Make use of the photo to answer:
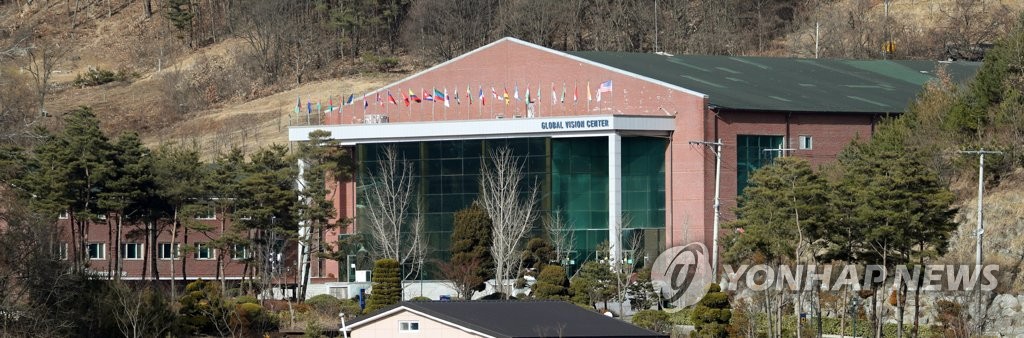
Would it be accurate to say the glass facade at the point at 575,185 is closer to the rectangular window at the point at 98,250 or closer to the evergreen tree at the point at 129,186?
the evergreen tree at the point at 129,186

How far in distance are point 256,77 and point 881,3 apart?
163 feet

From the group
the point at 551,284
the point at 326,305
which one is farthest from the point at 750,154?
the point at 326,305

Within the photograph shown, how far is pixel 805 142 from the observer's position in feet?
327

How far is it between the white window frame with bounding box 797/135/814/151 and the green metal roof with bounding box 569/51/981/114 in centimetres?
143

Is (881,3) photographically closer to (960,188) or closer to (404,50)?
(404,50)

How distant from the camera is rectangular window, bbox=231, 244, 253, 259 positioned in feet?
313

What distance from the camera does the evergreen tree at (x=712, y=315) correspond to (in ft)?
237

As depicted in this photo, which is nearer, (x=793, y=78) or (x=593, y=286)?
(x=593, y=286)

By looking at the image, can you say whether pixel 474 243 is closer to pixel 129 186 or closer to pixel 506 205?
pixel 506 205

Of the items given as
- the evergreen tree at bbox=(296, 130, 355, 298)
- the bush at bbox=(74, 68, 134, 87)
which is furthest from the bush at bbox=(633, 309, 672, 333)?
the bush at bbox=(74, 68, 134, 87)

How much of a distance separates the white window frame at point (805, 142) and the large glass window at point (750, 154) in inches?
70.2

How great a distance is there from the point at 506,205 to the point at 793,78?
78.0ft

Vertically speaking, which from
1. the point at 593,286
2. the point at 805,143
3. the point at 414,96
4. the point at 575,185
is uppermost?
the point at 414,96

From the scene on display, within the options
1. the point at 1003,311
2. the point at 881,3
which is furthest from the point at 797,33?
the point at 1003,311
